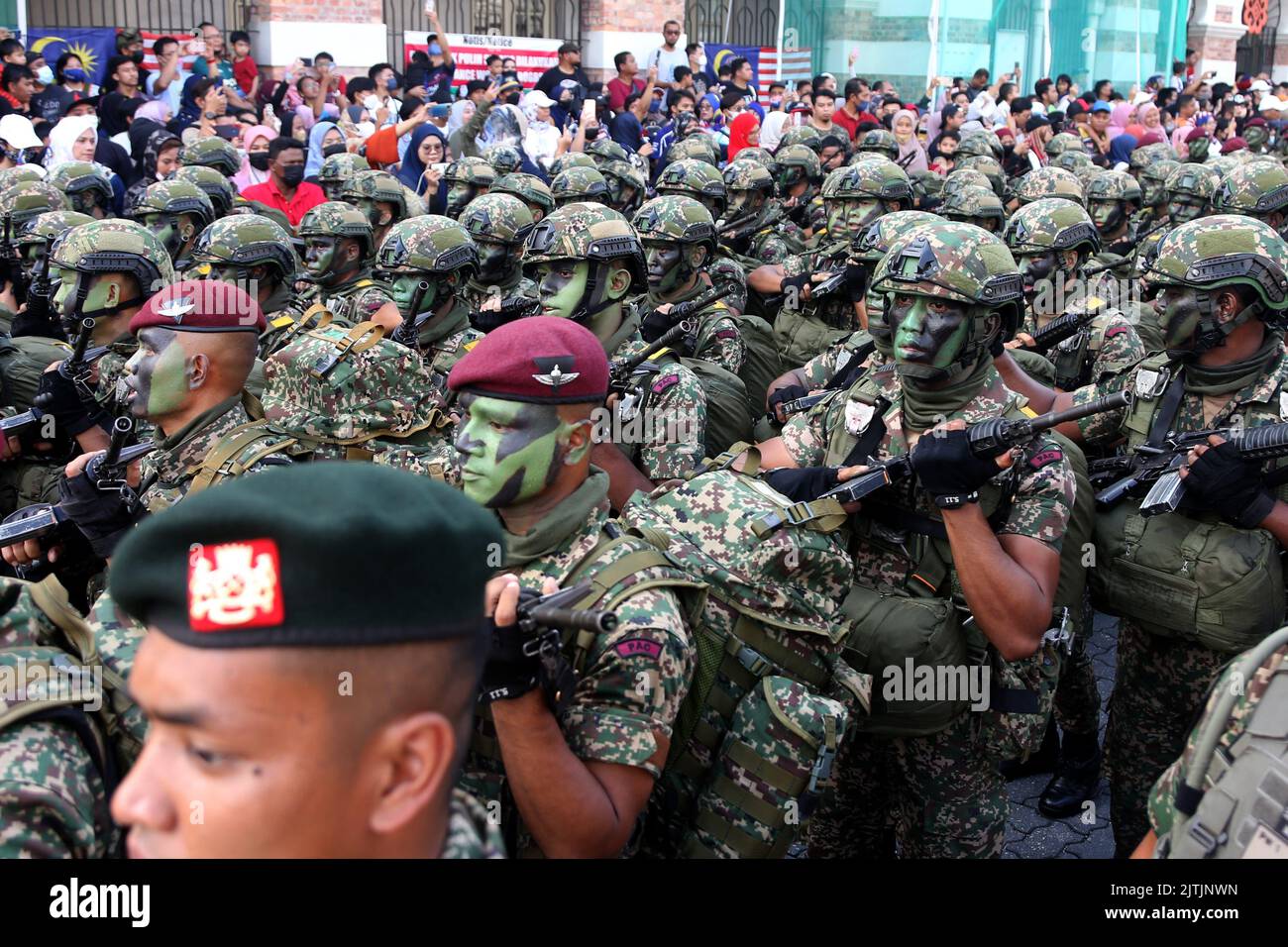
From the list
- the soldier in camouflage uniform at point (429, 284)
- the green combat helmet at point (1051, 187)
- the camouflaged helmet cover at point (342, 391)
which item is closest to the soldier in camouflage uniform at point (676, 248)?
the soldier in camouflage uniform at point (429, 284)

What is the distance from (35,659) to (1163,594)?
12.0 ft

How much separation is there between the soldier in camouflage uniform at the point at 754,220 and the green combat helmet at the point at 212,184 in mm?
3892

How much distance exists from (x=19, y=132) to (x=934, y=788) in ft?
36.8

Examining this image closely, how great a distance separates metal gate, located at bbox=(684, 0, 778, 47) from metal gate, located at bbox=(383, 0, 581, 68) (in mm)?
3467

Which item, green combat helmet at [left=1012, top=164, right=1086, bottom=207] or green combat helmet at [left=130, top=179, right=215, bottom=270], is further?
green combat helmet at [left=1012, top=164, right=1086, bottom=207]

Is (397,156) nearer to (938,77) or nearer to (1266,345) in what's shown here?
(1266,345)

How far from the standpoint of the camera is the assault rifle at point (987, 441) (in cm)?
391

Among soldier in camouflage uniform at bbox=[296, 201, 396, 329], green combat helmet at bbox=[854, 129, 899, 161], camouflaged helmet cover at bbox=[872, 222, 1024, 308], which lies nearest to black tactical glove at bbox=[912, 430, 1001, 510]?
camouflaged helmet cover at bbox=[872, 222, 1024, 308]

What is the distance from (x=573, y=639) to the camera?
9.94ft

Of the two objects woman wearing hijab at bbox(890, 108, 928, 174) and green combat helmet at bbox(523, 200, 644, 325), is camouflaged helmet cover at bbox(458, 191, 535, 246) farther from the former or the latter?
woman wearing hijab at bbox(890, 108, 928, 174)

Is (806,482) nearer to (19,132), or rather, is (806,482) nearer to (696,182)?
(696,182)

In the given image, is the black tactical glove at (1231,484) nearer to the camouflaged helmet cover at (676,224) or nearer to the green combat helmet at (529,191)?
the camouflaged helmet cover at (676,224)

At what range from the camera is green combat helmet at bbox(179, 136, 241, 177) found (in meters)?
11.8
